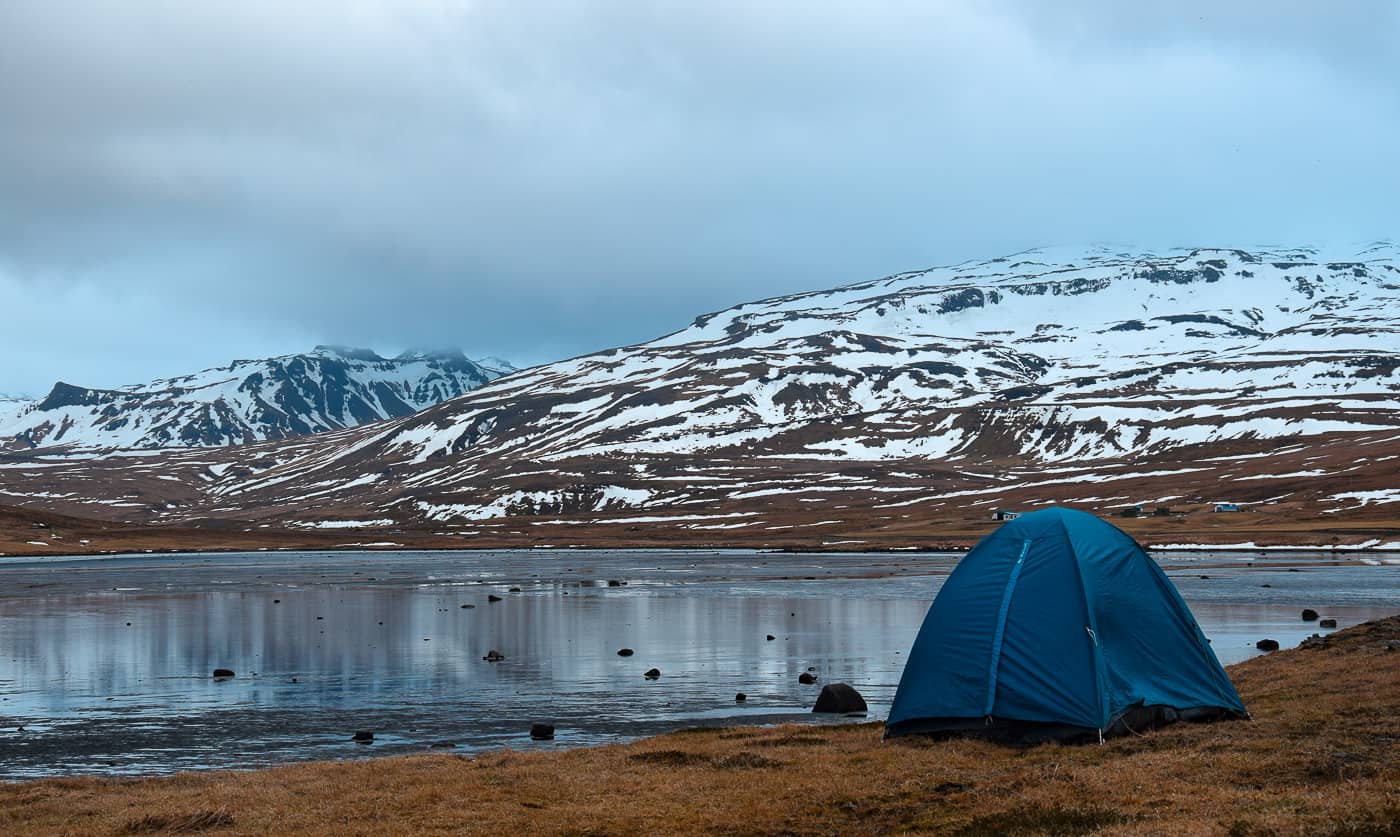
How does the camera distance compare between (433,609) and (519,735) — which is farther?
(433,609)

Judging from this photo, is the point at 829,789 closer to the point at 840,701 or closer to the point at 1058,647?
the point at 1058,647

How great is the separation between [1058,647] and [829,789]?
21.9 feet

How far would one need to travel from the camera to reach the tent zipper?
84.2 ft

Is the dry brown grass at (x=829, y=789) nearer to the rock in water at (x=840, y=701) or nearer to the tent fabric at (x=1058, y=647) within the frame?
the tent fabric at (x=1058, y=647)

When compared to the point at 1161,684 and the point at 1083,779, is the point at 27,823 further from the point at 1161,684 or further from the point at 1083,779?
the point at 1161,684

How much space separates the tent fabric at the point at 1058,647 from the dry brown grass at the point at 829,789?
90cm

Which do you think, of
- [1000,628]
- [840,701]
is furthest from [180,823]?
[840,701]

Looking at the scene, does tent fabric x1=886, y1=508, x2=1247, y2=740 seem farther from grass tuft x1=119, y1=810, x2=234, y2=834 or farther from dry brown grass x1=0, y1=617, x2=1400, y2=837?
grass tuft x1=119, y1=810, x2=234, y2=834

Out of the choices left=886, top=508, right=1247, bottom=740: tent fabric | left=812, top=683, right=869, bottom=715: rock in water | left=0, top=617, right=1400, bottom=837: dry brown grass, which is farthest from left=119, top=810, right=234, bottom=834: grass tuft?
left=812, top=683, right=869, bottom=715: rock in water

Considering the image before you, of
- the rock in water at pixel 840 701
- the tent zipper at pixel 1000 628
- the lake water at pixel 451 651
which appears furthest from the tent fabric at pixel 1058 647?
the lake water at pixel 451 651

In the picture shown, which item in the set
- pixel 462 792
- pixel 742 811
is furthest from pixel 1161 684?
pixel 462 792

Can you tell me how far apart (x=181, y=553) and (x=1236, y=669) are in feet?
612

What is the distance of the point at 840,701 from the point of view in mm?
34500

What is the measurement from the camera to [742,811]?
20344 millimetres
